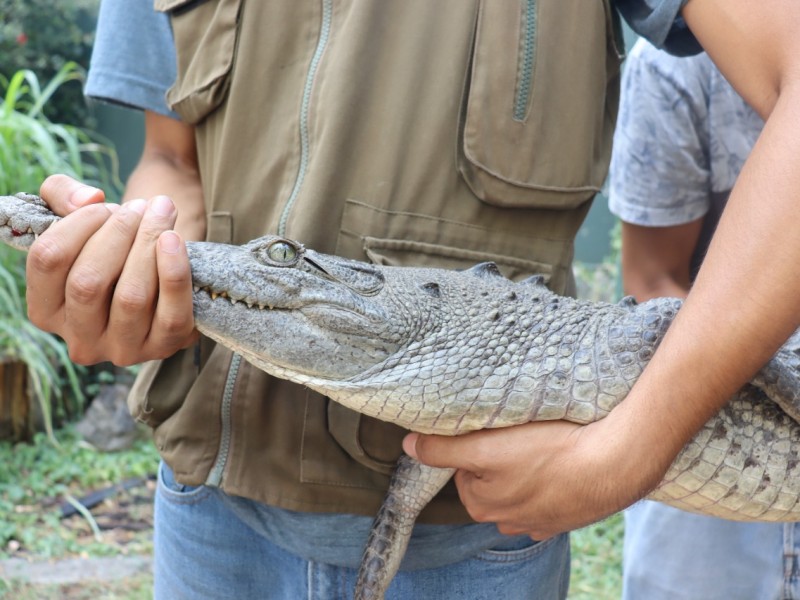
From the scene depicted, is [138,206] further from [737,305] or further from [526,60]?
[737,305]

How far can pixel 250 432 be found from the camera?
4.09 feet

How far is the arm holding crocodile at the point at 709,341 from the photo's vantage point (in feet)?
2.99

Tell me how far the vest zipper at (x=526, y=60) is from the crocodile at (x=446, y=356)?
242 mm

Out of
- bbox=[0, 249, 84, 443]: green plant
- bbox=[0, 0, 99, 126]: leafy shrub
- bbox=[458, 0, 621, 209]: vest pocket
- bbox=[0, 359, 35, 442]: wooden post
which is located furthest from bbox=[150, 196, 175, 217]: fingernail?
bbox=[0, 0, 99, 126]: leafy shrub

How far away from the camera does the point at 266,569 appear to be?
1.33m

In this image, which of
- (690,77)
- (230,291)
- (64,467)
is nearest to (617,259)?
(690,77)

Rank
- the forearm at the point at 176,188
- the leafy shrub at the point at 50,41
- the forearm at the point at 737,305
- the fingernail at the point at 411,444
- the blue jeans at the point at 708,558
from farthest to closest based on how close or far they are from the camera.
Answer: the leafy shrub at the point at 50,41
the blue jeans at the point at 708,558
the forearm at the point at 176,188
the fingernail at the point at 411,444
the forearm at the point at 737,305

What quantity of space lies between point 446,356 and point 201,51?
2.03 feet

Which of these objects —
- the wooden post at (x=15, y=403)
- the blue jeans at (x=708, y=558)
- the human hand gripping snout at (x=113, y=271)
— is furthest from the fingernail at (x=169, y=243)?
the wooden post at (x=15, y=403)

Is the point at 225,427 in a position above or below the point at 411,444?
below

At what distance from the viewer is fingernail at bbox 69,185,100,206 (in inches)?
40.7

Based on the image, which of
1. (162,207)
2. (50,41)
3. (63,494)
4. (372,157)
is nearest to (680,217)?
(372,157)

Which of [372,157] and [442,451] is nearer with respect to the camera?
[442,451]

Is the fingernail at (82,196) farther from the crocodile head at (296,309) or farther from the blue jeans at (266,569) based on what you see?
the blue jeans at (266,569)
